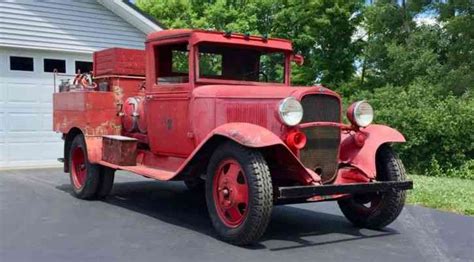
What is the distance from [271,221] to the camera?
6.84 metres

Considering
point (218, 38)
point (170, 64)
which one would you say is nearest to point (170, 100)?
point (170, 64)

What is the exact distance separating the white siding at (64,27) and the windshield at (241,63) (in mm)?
6498

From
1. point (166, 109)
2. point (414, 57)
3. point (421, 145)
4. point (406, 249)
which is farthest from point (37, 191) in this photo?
point (414, 57)

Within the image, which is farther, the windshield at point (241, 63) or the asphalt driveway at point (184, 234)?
the windshield at point (241, 63)

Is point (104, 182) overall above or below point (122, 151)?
below

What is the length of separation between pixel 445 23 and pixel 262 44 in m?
13.7

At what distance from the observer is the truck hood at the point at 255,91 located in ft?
19.2

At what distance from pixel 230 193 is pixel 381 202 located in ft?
5.72

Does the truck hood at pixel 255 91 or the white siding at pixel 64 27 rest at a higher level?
the white siding at pixel 64 27

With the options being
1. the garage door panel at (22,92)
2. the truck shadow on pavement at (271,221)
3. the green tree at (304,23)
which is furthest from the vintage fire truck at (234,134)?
the green tree at (304,23)

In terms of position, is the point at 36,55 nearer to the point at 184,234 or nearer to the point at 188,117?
the point at 188,117

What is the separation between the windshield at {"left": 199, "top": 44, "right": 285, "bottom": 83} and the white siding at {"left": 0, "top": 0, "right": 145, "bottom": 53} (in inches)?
256

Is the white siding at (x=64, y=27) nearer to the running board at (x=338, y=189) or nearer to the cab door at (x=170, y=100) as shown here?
the cab door at (x=170, y=100)

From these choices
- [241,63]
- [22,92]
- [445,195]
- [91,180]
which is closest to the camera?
[241,63]
